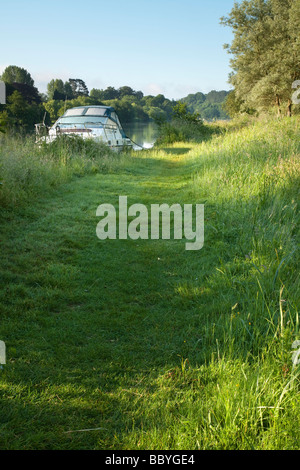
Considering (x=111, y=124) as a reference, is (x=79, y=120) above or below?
above

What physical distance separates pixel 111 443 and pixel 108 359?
0.83 meters

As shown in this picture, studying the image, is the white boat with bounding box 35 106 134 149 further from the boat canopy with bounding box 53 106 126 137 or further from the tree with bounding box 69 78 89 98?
the tree with bounding box 69 78 89 98

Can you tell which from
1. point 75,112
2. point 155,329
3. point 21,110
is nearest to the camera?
point 155,329

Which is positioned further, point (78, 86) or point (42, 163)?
point (78, 86)

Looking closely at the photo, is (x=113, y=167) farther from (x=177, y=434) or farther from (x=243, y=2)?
(x=243, y=2)

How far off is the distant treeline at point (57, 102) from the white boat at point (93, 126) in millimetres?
786

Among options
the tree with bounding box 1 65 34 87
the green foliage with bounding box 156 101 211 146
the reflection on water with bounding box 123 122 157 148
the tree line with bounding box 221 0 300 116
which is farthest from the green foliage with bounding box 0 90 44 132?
the tree with bounding box 1 65 34 87

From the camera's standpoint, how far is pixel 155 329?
3.24m

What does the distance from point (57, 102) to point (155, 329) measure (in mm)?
37548

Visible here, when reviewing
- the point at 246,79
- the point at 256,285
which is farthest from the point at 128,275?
the point at 246,79

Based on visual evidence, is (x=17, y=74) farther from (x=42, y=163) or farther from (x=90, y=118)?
(x=42, y=163)

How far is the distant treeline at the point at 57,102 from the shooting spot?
73.9 ft

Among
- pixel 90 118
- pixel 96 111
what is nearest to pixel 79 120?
pixel 90 118

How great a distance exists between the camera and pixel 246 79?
67.2 feet
